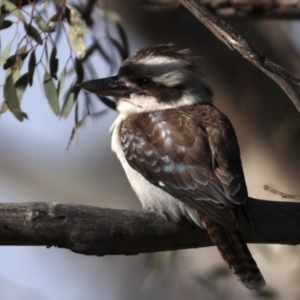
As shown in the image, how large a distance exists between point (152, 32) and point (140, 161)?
85.2 inches

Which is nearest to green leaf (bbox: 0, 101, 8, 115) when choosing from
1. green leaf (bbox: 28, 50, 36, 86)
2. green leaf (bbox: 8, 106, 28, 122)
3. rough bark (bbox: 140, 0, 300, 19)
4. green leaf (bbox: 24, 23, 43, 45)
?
green leaf (bbox: 8, 106, 28, 122)

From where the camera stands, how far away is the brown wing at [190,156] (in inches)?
119

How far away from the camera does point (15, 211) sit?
2.71 metres

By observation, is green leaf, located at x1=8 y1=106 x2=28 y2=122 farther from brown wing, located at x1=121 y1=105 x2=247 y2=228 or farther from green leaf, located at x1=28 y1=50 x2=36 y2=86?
brown wing, located at x1=121 y1=105 x2=247 y2=228

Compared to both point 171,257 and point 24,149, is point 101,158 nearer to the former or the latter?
point 24,149

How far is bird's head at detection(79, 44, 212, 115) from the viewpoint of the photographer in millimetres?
3596

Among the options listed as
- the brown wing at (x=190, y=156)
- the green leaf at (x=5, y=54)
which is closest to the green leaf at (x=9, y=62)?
the green leaf at (x=5, y=54)

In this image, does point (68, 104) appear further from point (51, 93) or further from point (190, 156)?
point (190, 156)

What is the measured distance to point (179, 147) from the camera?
3215 mm

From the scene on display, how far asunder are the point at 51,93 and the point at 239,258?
112cm

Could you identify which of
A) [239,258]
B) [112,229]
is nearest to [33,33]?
[112,229]

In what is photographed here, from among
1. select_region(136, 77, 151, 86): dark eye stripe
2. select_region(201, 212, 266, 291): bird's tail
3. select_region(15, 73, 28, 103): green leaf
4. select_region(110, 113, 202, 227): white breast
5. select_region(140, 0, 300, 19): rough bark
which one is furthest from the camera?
select_region(140, 0, 300, 19): rough bark

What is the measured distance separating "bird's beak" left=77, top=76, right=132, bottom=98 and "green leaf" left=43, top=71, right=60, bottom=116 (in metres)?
0.11

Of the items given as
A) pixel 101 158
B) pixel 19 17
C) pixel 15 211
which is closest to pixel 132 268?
pixel 101 158
